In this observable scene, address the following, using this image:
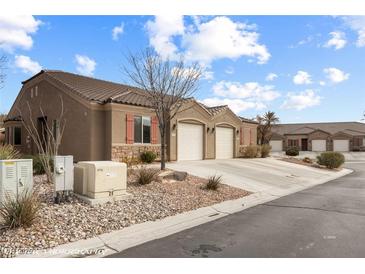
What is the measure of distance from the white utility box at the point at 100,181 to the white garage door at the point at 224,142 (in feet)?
52.7

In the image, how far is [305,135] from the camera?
61.1 m

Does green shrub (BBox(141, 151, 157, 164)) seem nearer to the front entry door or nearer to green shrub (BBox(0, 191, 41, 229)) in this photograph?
green shrub (BBox(0, 191, 41, 229))

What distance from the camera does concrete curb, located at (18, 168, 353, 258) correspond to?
536 cm

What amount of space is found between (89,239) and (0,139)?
25.4 metres

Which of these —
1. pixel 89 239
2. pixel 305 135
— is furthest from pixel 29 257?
pixel 305 135

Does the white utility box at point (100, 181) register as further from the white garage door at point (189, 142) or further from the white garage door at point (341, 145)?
the white garage door at point (341, 145)

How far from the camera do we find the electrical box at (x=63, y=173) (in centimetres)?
763

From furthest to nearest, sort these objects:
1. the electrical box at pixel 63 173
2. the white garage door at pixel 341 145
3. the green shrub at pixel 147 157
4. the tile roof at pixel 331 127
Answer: the tile roof at pixel 331 127 < the white garage door at pixel 341 145 < the green shrub at pixel 147 157 < the electrical box at pixel 63 173

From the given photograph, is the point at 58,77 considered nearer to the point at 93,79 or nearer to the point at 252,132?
the point at 93,79

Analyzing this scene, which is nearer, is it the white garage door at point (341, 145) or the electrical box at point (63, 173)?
the electrical box at point (63, 173)

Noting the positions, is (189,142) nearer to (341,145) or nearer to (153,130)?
(153,130)

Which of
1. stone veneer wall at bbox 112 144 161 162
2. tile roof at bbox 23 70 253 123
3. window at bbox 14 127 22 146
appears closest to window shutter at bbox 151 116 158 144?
stone veneer wall at bbox 112 144 161 162

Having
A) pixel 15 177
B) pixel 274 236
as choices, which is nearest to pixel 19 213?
pixel 15 177

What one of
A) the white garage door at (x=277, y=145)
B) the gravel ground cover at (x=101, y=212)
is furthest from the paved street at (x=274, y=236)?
the white garage door at (x=277, y=145)
